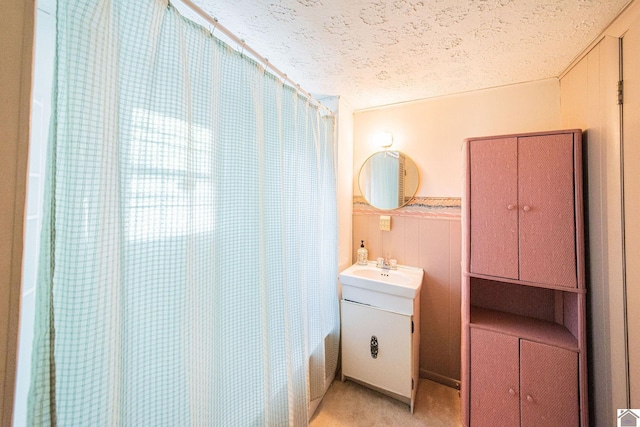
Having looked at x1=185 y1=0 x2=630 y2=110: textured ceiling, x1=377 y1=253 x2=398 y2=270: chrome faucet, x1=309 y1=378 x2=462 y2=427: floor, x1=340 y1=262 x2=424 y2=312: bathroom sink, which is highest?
x1=185 y1=0 x2=630 y2=110: textured ceiling

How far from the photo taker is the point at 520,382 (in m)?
1.24

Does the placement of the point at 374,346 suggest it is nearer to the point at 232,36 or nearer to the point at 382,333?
the point at 382,333

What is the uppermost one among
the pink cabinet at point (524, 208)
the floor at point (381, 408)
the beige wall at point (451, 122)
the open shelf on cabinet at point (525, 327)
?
the beige wall at point (451, 122)

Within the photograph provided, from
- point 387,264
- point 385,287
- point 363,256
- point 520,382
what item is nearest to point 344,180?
point 363,256

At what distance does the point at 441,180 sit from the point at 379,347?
52.8 inches

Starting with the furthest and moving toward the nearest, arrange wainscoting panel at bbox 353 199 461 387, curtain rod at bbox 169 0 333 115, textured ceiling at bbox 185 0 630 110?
wainscoting panel at bbox 353 199 461 387 → textured ceiling at bbox 185 0 630 110 → curtain rod at bbox 169 0 333 115

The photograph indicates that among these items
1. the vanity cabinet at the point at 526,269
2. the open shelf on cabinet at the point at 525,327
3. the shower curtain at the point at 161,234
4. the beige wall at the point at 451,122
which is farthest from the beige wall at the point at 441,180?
the shower curtain at the point at 161,234

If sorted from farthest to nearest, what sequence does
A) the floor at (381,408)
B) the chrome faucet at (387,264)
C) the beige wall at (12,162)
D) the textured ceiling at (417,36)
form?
the chrome faucet at (387,264) < the floor at (381,408) < the textured ceiling at (417,36) < the beige wall at (12,162)

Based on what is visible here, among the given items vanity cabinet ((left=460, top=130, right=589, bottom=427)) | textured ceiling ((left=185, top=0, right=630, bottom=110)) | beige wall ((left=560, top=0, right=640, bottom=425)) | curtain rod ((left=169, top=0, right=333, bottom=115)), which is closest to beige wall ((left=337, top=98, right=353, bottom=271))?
curtain rod ((left=169, top=0, right=333, bottom=115))

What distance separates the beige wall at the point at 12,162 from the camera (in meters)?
0.49

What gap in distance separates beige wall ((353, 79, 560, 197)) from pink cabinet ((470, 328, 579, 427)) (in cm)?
103

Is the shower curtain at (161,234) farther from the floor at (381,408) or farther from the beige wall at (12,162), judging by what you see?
the floor at (381,408)

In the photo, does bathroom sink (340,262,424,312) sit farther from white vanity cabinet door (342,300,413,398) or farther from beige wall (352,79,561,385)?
beige wall (352,79,561,385)

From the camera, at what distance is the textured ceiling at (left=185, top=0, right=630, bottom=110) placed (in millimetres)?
970
